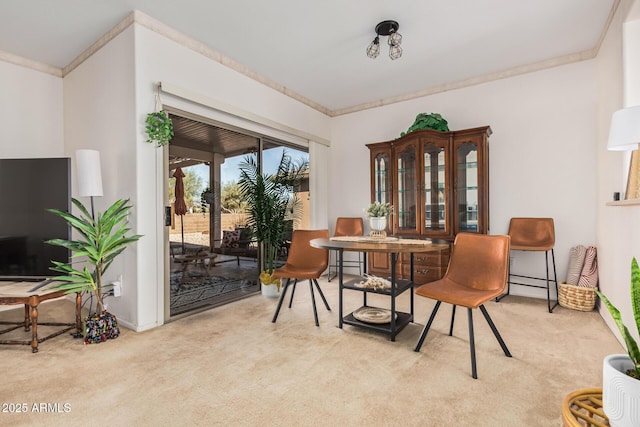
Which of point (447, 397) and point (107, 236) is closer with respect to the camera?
point (447, 397)

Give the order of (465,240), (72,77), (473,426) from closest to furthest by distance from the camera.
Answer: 1. (473,426)
2. (465,240)
3. (72,77)

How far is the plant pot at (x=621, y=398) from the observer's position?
834 mm

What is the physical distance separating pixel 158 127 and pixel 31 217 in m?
1.36

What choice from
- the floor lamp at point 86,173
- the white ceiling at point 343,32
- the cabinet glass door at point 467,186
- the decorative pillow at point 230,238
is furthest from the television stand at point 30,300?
the cabinet glass door at point 467,186

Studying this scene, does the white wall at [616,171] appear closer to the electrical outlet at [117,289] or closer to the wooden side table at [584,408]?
the wooden side table at [584,408]

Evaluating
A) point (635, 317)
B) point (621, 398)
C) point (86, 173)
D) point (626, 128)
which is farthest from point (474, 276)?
point (86, 173)

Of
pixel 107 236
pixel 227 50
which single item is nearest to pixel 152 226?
pixel 107 236

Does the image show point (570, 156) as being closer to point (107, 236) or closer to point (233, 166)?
point (233, 166)

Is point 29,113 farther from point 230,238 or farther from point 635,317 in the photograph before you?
point 635,317

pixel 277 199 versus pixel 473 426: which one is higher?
pixel 277 199

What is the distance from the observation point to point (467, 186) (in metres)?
3.83

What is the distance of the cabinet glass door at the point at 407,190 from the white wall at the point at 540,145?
731 millimetres

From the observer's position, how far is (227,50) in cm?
329

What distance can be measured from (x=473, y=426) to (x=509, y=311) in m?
2.04
